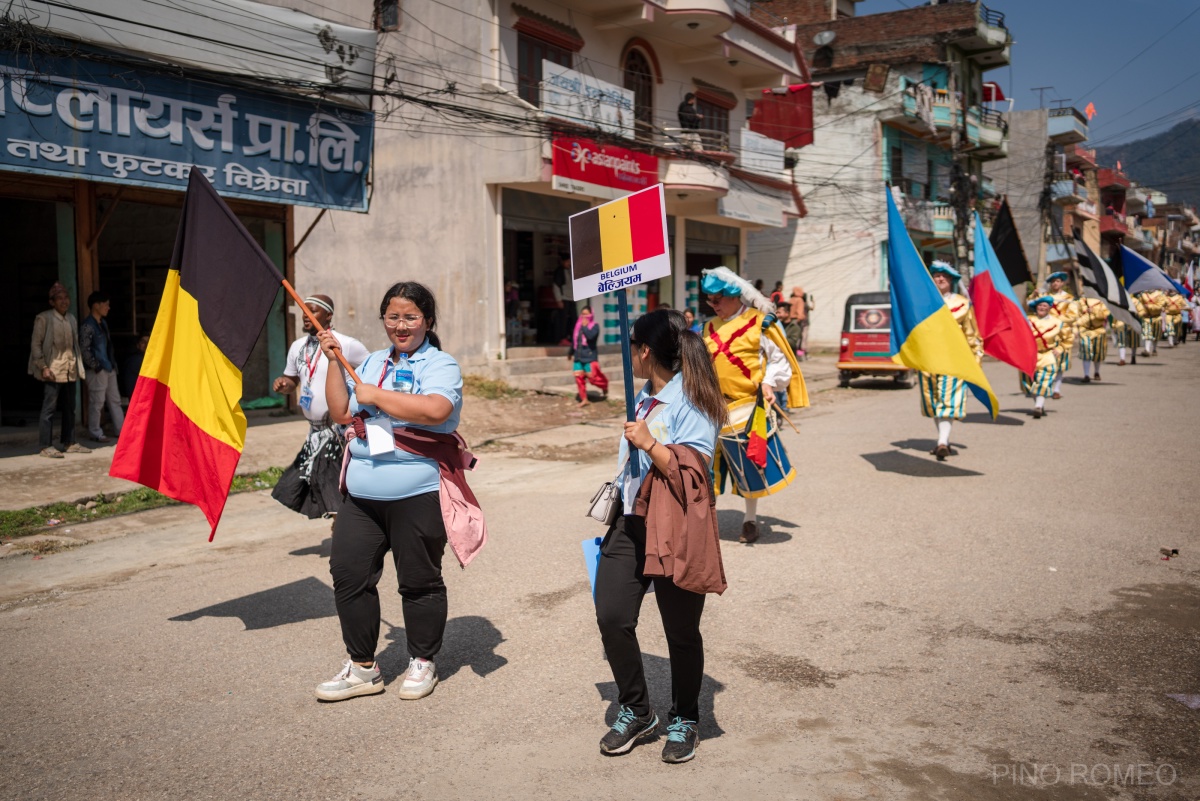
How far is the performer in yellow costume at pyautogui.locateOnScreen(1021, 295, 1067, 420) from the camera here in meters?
14.1

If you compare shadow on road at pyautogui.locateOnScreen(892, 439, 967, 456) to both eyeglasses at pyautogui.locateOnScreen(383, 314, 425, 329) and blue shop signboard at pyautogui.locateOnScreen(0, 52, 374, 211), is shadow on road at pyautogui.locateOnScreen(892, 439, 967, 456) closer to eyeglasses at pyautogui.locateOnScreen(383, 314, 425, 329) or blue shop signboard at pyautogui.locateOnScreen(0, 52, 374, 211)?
blue shop signboard at pyautogui.locateOnScreen(0, 52, 374, 211)

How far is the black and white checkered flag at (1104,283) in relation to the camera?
17625mm

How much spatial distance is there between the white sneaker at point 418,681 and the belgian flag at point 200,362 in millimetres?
1322

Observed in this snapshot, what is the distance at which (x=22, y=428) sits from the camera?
11.7m

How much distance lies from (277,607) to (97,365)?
668 cm

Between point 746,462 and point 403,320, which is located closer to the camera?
point 403,320

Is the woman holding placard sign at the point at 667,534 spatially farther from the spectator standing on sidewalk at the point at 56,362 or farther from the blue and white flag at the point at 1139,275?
the blue and white flag at the point at 1139,275

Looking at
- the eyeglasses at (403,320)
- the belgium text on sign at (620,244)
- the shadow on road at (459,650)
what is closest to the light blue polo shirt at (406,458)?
the eyeglasses at (403,320)

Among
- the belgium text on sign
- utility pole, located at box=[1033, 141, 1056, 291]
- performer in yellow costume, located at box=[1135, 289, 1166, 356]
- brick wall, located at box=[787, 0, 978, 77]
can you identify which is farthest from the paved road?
utility pole, located at box=[1033, 141, 1056, 291]

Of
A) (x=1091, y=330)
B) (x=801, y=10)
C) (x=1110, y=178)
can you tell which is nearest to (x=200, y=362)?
(x=1091, y=330)

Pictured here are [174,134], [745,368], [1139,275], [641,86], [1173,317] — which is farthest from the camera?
[1173,317]

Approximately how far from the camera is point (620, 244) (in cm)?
391

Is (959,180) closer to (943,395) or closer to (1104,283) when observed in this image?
(1104,283)

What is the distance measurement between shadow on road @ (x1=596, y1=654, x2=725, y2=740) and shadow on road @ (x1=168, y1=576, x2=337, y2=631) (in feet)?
6.46
